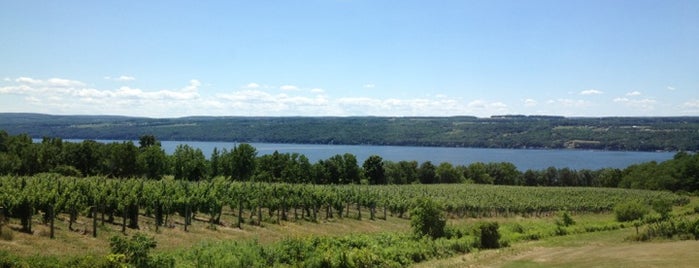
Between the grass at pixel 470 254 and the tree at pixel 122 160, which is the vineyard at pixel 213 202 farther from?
the tree at pixel 122 160

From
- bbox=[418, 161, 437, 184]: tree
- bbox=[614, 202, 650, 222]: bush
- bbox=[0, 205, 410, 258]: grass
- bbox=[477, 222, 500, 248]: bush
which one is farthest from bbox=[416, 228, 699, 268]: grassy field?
bbox=[418, 161, 437, 184]: tree

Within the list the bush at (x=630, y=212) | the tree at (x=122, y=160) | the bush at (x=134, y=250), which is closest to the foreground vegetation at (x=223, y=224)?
the bush at (x=134, y=250)

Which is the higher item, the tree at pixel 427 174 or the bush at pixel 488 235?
the bush at pixel 488 235

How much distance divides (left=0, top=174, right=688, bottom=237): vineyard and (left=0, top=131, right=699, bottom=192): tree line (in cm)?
1116

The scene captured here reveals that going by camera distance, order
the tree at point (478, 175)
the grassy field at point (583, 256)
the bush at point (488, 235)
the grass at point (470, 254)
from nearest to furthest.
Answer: the grassy field at point (583, 256), the grass at point (470, 254), the bush at point (488, 235), the tree at point (478, 175)

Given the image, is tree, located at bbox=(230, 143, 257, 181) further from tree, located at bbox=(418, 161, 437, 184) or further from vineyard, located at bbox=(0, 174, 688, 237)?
tree, located at bbox=(418, 161, 437, 184)

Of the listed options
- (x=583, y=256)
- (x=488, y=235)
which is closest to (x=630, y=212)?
(x=488, y=235)

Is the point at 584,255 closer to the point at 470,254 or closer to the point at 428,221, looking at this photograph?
the point at 470,254

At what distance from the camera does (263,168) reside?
4082 inches

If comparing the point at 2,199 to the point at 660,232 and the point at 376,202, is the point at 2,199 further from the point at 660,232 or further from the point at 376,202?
the point at 660,232

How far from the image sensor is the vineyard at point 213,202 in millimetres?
35716

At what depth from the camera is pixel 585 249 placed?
3631 cm

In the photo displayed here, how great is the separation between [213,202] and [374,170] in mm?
75271

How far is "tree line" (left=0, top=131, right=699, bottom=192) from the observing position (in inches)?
3337
